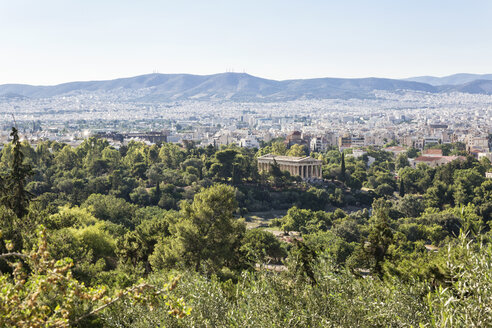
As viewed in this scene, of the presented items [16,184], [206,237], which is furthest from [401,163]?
[16,184]

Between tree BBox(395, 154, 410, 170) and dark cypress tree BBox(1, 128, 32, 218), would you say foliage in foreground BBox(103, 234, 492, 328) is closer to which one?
dark cypress tree BBox(1, 128, 32, 218)

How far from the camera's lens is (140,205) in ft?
141

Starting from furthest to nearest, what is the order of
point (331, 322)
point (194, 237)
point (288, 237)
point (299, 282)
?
point (288, 237) < point (194, 237) < point (299, 282) < point (331, 322)

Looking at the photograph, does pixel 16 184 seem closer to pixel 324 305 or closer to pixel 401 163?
pixel 324 305

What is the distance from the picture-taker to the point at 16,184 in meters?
20.0

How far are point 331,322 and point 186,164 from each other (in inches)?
1851

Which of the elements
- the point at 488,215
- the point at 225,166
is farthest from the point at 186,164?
the point at 488,215

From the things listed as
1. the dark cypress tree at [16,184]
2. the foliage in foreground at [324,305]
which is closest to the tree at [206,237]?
the dark cypress tree at [16,184]

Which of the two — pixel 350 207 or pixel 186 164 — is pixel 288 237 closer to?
pixel 350 207

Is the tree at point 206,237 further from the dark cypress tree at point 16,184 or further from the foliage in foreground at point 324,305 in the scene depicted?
the foliage in foreground at point 324,305

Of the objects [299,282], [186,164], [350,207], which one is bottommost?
[350,207]

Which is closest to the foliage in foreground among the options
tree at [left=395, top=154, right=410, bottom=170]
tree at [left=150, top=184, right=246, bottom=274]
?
tree at [left=150, top=184, right=246, bottom=274]

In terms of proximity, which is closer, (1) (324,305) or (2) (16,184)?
(1) (324,305)

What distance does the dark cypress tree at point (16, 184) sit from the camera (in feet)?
64.3
